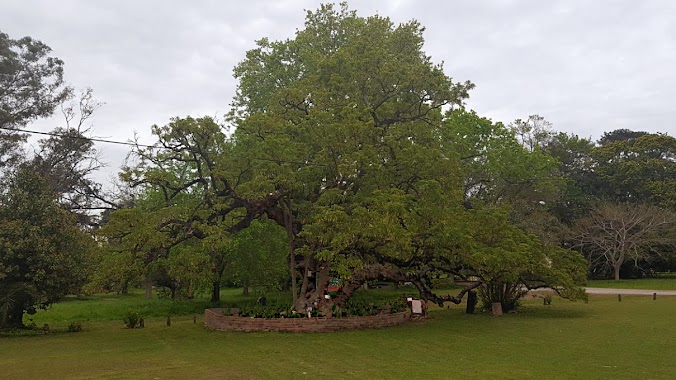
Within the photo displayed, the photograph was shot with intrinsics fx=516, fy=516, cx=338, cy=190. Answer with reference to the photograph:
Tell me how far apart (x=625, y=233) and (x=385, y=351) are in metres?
30.1

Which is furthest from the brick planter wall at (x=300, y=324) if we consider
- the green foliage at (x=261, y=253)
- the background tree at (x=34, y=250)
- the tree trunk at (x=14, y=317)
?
the green foliage at (x=261, y=253)

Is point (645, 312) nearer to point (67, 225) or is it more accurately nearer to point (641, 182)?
point (67, 225)

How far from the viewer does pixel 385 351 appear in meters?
A: 11.5

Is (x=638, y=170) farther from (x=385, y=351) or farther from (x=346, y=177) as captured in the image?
(x=385, y=351)

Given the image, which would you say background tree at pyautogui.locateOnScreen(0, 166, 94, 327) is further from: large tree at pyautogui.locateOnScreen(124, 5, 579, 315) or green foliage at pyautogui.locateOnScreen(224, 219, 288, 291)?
green foliage at pyautogui.locateOnScreen(224, 219, 288, 291)

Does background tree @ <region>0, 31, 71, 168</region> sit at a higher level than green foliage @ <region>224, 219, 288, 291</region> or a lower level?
higher

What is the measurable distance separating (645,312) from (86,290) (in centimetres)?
1812

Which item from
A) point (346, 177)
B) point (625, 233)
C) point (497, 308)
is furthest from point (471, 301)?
point (625, 233)

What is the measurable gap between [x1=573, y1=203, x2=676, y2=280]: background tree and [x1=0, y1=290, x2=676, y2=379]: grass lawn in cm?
1964

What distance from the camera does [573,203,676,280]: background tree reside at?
116 ft

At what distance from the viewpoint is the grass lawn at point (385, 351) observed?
9.29m

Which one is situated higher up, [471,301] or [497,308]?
[471,301]

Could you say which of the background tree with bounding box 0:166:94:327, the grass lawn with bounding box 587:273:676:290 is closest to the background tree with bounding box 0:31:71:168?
the background tree with bounding box 0:166:94:327

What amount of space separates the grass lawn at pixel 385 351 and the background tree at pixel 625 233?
19.6 meters
